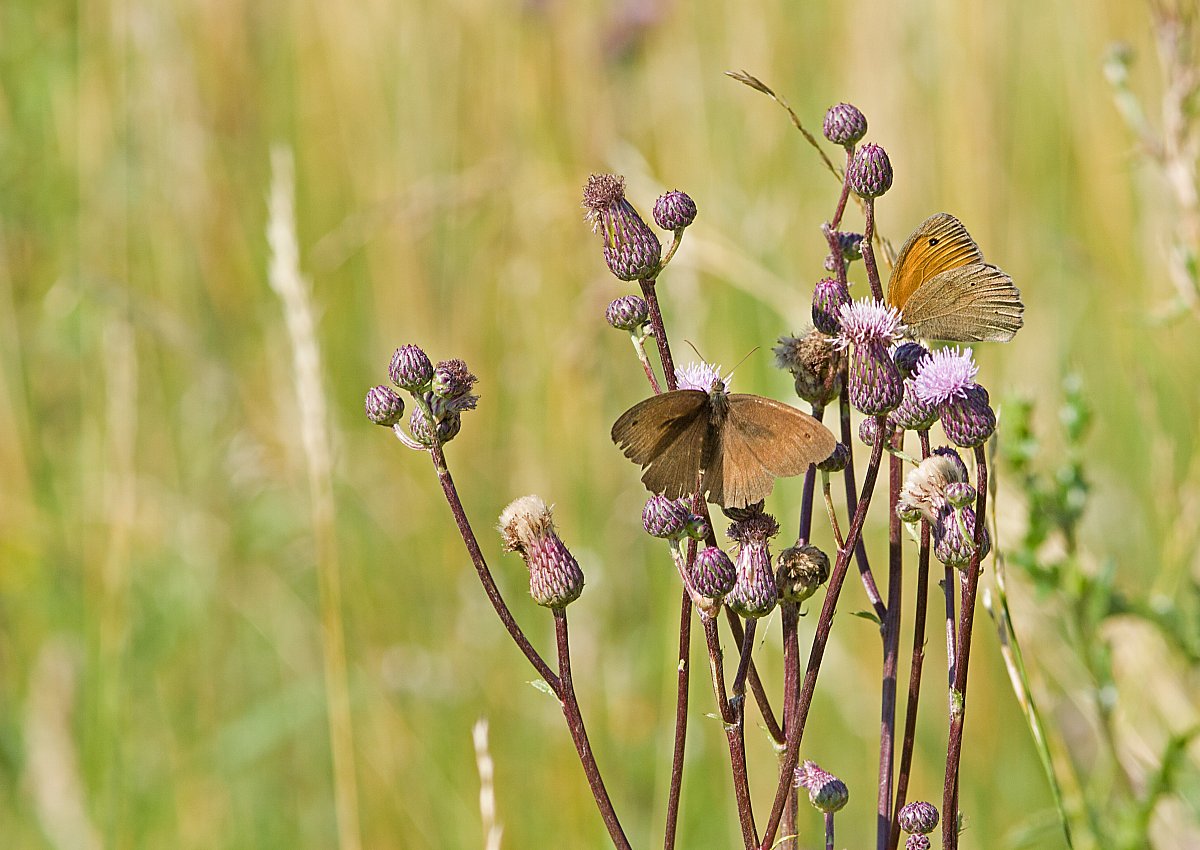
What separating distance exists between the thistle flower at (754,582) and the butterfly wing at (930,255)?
1.23ft

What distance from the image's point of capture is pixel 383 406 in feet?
4.83

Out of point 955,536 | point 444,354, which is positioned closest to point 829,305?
point 955,536

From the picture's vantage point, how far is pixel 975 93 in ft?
11.7

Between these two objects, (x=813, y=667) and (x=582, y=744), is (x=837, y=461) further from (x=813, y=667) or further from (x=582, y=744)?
(x=582, y=744)

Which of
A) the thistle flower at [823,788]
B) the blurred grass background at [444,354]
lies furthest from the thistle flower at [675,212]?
the blurred grass background at [444,354]

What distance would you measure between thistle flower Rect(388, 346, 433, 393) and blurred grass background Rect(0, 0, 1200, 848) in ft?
5.83

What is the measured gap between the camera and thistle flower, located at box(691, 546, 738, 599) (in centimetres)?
129

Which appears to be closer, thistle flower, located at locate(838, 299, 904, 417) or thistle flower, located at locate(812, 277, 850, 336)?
thistle flower, located at locate(838, 299, 904, 417)

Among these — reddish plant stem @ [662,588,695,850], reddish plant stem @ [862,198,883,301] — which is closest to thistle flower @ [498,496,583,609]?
reddish plant stem @ [662,588,695,850]

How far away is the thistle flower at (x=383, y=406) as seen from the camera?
57.7 inches

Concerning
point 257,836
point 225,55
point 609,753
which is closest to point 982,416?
point 609,753

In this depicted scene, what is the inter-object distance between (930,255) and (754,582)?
1.55ft

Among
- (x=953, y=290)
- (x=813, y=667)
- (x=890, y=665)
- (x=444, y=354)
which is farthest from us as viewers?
(x=444, y=354)

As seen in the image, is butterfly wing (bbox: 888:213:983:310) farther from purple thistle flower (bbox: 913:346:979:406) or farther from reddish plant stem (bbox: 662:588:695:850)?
reddish plant stem (bbox: 662:588:695:850)
